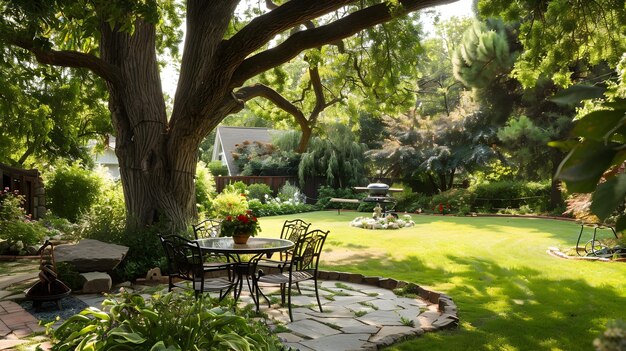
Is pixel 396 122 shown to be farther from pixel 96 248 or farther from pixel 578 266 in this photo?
pixel 96 248

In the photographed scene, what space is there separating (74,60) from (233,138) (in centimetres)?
2241

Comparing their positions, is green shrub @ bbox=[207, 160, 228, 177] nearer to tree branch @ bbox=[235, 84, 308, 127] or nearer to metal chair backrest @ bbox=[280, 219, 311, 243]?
tree branch @ bbox=[235, 84, 308, 127]

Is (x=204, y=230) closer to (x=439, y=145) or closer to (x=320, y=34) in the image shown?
(x=320, y=34)

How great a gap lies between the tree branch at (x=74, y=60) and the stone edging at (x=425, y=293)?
15.0ft

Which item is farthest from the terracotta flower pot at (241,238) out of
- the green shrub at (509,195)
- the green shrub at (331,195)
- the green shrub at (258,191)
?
the green shrub at (258,191)

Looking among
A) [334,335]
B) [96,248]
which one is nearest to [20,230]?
[96,248]

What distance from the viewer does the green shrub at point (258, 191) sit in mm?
22578

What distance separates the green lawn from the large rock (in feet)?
11.7

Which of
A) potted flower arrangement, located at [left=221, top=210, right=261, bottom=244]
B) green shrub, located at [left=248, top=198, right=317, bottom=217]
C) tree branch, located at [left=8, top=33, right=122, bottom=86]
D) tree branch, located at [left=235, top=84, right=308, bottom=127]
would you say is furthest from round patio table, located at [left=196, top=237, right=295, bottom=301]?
green shrub, located at [left=248, top=198, right=317, bottom=217]

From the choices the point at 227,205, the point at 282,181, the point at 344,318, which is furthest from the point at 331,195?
the point at 344,318

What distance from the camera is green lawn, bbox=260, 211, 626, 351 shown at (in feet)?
16.2

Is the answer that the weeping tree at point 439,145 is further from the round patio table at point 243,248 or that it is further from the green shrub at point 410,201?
the round patio table at point 243,248

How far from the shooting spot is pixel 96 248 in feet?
23.5

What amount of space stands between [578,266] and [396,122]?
15.4 m
